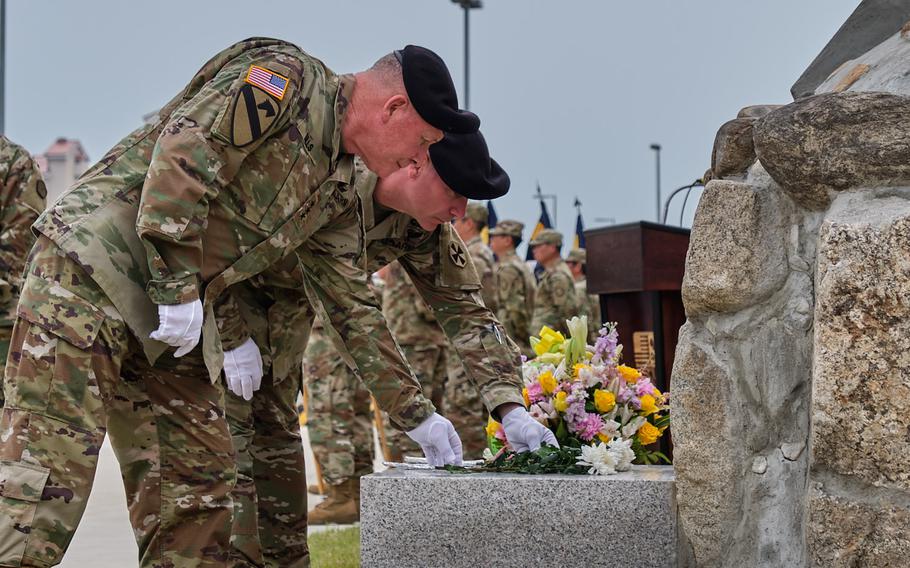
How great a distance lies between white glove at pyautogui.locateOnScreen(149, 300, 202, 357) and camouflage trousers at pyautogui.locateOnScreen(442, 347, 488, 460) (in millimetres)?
5433

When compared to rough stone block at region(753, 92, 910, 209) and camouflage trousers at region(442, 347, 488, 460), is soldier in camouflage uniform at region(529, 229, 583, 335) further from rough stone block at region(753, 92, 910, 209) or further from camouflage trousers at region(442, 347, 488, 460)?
rough stone block at region(753, 92, 910, 209)

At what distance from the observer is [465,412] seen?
8.70 metres

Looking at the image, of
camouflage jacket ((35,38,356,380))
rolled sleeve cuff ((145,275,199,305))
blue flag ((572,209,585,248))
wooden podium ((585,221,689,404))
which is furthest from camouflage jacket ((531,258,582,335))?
rolled sleeve cuff ((145,275,199,305))

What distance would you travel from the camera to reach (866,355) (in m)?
2.90

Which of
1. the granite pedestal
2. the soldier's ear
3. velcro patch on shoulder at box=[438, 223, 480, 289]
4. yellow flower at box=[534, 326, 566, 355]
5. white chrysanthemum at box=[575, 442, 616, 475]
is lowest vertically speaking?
the granite pedestal

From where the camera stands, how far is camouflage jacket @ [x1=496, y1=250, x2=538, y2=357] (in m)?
11.3

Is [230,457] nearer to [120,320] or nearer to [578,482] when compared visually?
[120,320]

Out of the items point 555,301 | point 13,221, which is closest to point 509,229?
point 555,301

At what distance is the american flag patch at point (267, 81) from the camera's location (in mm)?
3268

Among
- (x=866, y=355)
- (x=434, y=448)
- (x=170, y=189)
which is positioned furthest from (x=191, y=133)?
(x=866, y=355)

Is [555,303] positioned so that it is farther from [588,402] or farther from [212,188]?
[212,188]

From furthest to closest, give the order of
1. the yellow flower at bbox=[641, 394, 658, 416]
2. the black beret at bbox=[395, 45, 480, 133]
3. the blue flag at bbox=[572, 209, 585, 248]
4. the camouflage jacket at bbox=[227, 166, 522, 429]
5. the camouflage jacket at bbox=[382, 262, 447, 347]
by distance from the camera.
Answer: the blue flag at bbox=[572, 209, 585, 248]
the camouflage jacket at bbox=[382, 262, 447, 347]
the yellow flower at bbox=[641, 394, 658, 416]
the camouflage jacket at bbox=[227, 166, 522, 429]
the black beret at bbox=[395, 45, 480, 133]

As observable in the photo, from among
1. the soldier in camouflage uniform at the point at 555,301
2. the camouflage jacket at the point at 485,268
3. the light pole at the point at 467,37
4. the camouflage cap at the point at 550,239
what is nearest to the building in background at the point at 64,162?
the light pole at the point at 467,37

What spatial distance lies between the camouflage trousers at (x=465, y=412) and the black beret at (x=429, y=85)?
522cm
